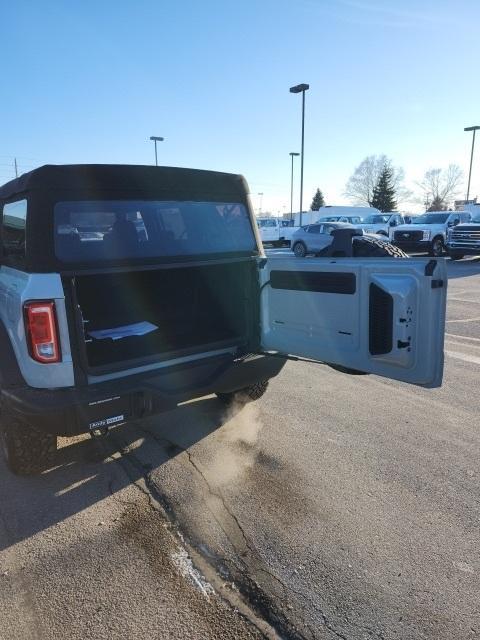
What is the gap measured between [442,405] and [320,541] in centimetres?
237

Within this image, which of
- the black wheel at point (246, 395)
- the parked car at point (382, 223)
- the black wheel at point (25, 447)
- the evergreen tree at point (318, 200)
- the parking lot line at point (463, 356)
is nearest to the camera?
the black wheel at point (25, 447)

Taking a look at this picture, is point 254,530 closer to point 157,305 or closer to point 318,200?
point 157,305

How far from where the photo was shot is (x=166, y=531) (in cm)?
277

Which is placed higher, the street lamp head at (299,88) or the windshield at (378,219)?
the street lamp head at (299,88)

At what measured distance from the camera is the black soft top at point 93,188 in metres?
2.86

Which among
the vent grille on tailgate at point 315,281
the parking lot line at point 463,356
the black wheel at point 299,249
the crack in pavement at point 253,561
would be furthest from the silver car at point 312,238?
the crack in pavement at point 253,561

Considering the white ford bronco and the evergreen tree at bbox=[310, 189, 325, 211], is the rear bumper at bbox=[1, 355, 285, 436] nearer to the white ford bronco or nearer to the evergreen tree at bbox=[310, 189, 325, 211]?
the white ford bronco

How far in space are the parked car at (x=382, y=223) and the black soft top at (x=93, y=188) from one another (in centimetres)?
2389

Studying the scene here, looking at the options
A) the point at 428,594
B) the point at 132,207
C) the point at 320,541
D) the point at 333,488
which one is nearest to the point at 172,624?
the point at 320,541

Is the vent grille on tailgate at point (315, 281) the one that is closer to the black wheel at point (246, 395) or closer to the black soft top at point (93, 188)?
the black soft top at point (93, 188)

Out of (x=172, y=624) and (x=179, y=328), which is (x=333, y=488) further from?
(x=179, y=328)

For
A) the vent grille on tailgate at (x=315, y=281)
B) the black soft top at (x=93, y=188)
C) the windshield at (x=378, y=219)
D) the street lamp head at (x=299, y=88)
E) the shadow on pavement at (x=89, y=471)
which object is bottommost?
the shadow on pavement at (x=89, y=471)

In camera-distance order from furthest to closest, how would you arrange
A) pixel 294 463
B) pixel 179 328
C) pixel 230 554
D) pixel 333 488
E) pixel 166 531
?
pixel 179 328 < pixel 294 463 < pixel 333 488 < pixel 166 531 < pixel 230 554

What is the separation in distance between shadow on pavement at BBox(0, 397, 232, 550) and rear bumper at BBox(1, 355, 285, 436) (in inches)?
21.0
